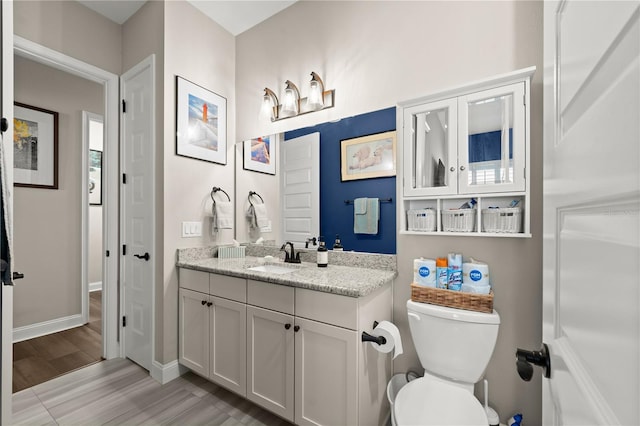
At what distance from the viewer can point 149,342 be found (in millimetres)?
2180

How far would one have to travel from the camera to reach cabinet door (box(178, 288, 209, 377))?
1.95 m

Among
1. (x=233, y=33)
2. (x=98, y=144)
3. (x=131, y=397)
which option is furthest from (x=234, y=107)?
(x=98, y=144)

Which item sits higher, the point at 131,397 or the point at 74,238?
the point at 74,238

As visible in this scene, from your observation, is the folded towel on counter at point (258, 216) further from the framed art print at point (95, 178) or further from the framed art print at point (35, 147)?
the framed art print at point (95, 178)

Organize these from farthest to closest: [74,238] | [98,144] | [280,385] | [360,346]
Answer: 1. [98,144]
2. [74,238]
3. [280,385]
4. [360,346]

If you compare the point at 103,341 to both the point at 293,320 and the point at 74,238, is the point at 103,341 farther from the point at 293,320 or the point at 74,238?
the point at 293,320

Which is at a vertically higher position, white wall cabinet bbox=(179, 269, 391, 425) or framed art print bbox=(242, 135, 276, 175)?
framed art print bbox=(242, 135, 276, 175)

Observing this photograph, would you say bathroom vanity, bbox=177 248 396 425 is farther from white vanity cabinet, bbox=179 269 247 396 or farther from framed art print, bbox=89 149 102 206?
framed art print, bbox=89 149 102 206

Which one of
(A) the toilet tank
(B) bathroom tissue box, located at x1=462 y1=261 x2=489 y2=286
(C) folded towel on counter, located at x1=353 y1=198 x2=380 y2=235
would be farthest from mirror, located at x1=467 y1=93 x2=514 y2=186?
(A) the toilet tank

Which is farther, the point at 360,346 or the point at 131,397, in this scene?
the point at 131,397

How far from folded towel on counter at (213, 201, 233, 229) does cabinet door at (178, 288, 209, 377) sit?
22.0 inches

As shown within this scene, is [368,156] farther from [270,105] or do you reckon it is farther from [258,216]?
[258,216]

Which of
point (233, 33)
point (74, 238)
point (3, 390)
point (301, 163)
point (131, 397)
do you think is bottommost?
point (131, 397)

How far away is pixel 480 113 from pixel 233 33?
7.45 feet
